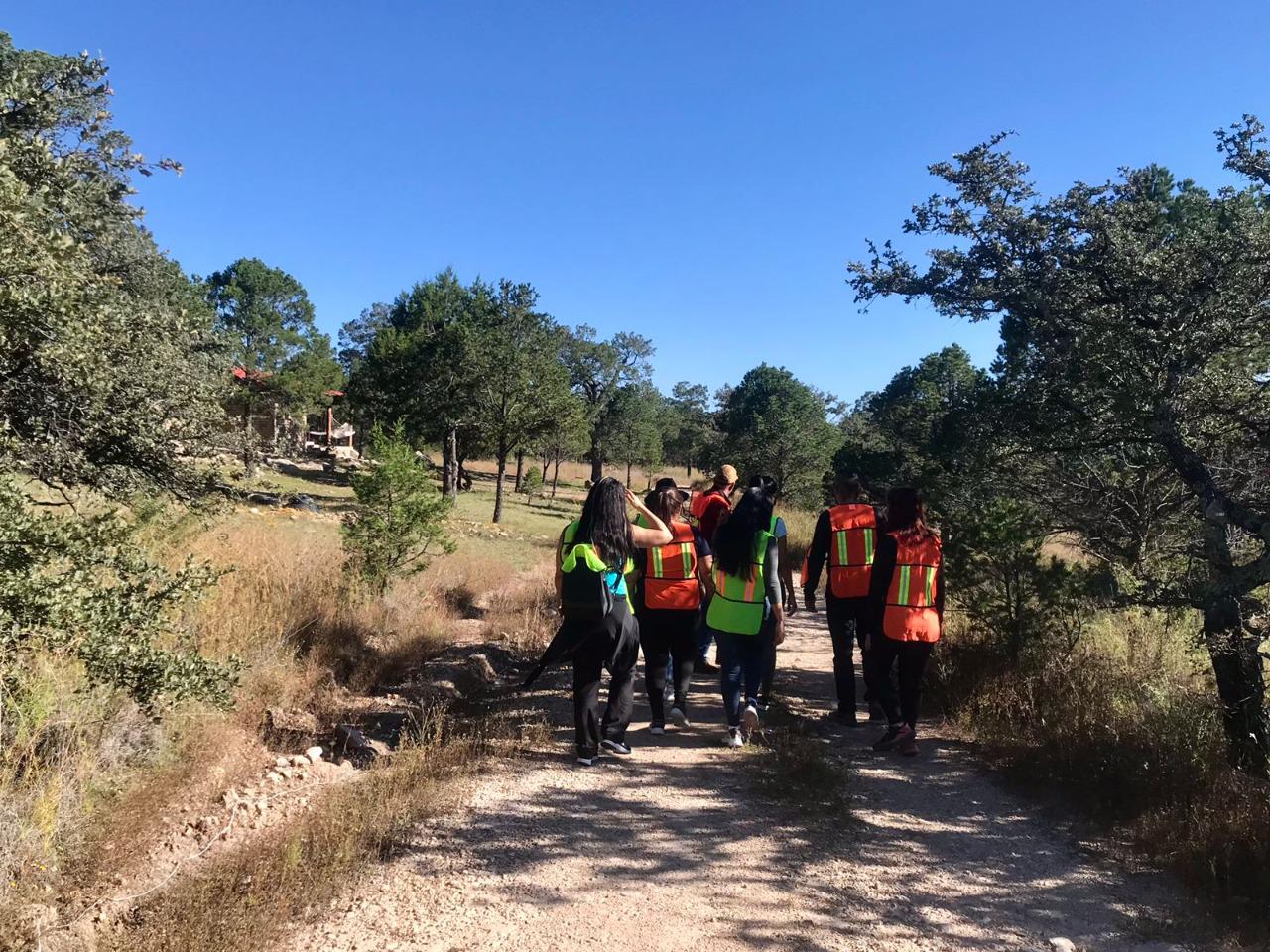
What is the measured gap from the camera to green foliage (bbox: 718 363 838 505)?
26.2 metres

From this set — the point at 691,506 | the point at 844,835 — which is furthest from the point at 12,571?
the point at 691,506

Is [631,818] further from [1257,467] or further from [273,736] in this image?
[1257,467]

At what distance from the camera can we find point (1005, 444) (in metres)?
5.92

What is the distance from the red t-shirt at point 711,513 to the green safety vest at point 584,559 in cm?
190

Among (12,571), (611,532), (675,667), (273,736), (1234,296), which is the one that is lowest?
(273,736)

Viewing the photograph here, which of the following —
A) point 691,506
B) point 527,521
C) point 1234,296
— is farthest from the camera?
point 527,521

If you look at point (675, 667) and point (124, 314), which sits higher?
point (124, 314)

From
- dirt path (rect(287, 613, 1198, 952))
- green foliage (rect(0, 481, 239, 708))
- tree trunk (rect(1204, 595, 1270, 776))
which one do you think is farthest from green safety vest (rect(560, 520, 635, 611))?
tree trunk (rect(1204, 595, 1270, 776))

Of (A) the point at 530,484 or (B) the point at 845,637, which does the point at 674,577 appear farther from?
(A) the point at 530,484

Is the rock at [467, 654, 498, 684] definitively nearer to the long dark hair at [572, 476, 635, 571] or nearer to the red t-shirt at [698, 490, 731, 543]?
the red t-shirt at [698, 490, 731, 543]

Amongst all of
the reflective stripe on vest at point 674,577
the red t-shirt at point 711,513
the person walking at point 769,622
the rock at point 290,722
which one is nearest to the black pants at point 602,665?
the reflective stripe on vest at point 674,577

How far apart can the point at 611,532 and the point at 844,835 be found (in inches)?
86.7

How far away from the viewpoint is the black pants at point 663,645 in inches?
209

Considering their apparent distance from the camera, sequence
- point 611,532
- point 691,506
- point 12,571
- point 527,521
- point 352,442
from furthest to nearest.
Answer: point 352,442
point 527,521
point 691,506
point 611,532
point 12,571
